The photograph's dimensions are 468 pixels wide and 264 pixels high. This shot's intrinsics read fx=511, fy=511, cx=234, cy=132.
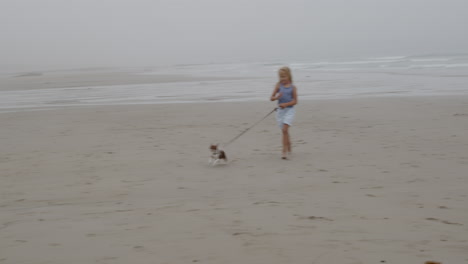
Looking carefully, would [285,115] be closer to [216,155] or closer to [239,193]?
[216,155]

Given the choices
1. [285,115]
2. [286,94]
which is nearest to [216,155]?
[285,115]

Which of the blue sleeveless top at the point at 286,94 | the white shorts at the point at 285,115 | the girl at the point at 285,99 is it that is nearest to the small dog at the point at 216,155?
the girl at the point at 285,99

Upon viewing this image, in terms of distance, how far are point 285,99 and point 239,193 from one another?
2.39 metres

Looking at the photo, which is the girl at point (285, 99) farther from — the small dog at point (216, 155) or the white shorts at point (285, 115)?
the small dog at point (216, 155)

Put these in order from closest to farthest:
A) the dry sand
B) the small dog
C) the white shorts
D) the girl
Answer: the dry sand → the small dog → the girl → the white shorts

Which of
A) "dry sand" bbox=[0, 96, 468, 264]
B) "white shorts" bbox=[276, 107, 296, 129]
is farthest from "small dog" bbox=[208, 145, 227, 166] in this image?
"white shorts" bbox=[276, 107, 296, 129]

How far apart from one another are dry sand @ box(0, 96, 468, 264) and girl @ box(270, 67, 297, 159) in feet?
1.49

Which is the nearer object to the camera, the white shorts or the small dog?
the small dog

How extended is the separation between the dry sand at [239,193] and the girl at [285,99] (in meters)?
0.45

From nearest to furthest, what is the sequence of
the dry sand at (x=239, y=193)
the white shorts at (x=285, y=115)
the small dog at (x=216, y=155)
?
the dry sand at (x=239, y=193), the small dog at (x=216, y=155), the white shorts at (x=285, y=115)

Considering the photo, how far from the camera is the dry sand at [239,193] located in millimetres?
3836

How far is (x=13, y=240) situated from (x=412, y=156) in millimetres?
5237

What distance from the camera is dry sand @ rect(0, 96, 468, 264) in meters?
3.84

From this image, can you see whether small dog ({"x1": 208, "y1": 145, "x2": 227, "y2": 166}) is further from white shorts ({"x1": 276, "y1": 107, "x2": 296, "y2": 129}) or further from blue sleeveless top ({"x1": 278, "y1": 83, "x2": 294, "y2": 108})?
blue sleeveless top ({"x1": 278, "y1": 83, "x2": 294, "y2": 108})
